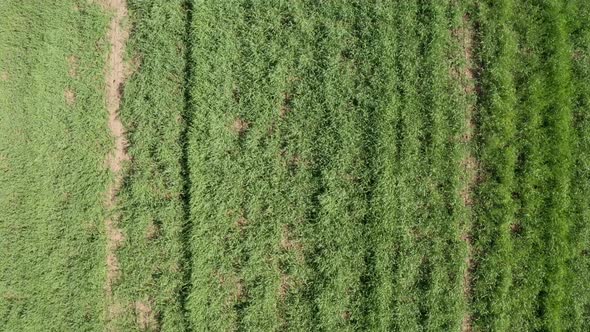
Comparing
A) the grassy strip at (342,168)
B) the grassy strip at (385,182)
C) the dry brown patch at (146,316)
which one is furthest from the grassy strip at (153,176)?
the grassy strip at (385,182)

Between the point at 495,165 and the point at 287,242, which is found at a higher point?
the point at 495,165

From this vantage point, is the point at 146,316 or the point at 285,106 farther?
the point at 285,106

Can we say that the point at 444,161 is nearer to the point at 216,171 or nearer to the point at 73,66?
the point at 216,171

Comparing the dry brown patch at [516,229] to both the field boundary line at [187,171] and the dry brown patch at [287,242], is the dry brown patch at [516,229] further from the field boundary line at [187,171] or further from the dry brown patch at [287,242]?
the field boundary line at [187,171]

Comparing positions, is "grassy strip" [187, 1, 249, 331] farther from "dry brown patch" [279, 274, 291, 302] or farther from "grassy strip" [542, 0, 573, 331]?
"grassy strip" [542, 0, 573, 331]

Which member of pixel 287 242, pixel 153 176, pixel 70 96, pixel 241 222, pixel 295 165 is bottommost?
pixel 287 242

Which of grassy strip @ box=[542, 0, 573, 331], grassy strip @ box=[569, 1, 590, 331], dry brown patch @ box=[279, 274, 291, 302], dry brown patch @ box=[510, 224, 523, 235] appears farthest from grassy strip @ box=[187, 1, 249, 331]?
grassy strip @ box=[569, 1, 590, 331]

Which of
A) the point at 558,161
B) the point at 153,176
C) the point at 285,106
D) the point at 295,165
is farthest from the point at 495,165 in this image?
the point at 153,176
